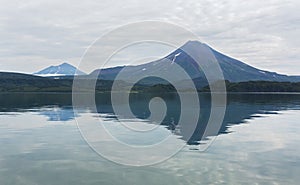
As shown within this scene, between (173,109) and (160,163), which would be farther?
(173,109)

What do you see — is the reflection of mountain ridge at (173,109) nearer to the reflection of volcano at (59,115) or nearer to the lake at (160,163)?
the reflection of volcano at (59,115)

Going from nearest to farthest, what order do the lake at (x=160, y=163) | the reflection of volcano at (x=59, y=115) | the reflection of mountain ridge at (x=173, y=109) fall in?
the lake at (x=160, y=163)
the reflection of mountain ridge at (x=173, y=109)
the reflection of volcano at (x=59, y=115)

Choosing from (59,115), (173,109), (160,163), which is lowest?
(160,163)

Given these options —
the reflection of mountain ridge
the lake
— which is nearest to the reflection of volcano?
the reflection of mountain ridge

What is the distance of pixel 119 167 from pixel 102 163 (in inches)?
50.1

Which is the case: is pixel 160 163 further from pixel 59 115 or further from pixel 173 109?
pixel 173 109

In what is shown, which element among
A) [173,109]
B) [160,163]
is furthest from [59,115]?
[160,163]

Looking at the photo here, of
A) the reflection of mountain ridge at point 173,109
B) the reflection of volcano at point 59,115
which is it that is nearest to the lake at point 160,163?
the reflection of mountain ridge at point 173,109

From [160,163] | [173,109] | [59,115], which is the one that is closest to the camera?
[160,163]

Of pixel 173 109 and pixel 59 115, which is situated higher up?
pixel 173 109

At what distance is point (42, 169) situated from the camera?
1658 centimetres

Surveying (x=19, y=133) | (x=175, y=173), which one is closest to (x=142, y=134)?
(x=19, y=133)

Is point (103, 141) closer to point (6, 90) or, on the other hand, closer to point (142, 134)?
point (142, 134)

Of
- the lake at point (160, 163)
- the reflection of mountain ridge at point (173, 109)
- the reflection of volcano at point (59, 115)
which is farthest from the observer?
the reflection of volcano at point (59, 115)
